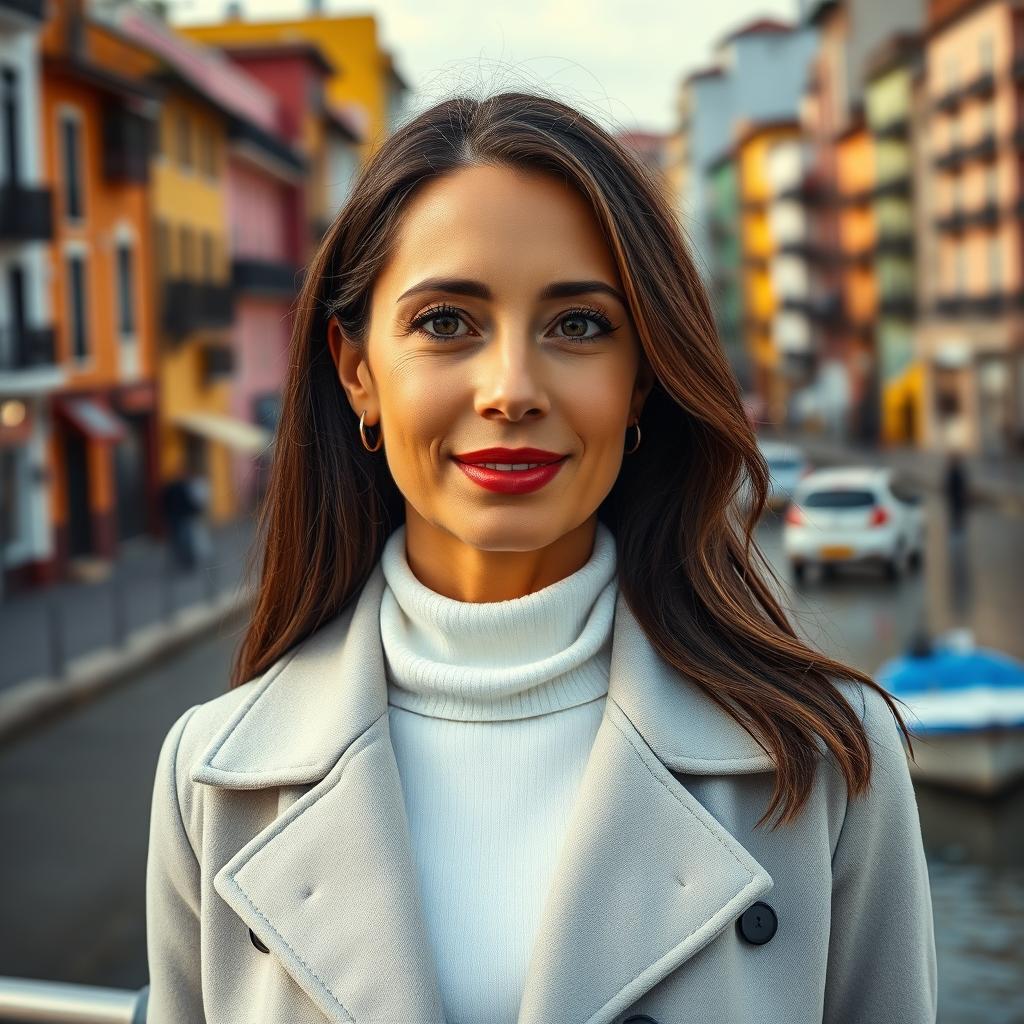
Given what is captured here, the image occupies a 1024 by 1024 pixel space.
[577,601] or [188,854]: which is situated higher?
[577,601]

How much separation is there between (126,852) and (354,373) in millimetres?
9150

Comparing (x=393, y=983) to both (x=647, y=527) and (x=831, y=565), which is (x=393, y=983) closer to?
(x=647, y=527)

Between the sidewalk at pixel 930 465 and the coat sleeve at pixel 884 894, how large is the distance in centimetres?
3132

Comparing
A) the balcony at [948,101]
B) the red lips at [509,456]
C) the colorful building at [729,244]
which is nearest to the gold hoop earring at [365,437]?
the red lips at [509,456]

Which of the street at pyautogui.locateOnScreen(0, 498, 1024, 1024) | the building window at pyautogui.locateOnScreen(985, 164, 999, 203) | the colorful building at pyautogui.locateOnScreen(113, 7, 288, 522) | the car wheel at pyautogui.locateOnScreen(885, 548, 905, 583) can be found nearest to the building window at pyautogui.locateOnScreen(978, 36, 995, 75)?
the building window at pyautogui.locateOnScreen(985, 164, 999, 203)

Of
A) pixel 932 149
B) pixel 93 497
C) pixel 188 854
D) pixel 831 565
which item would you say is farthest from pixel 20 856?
pixel 932 149

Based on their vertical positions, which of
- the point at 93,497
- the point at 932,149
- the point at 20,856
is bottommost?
the point at 20,856

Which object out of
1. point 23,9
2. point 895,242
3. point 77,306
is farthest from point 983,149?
point 23,9

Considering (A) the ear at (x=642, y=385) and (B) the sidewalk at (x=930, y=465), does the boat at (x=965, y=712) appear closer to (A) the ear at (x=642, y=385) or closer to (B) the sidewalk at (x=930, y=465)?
(A) the ear at (x=642, y=385)

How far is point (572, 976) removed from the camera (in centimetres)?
216

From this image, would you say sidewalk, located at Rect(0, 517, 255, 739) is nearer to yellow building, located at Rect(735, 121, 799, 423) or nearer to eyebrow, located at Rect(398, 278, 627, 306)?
eyebrow, located at Rect(398, 278, 627, 306)

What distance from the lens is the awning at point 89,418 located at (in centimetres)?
2656

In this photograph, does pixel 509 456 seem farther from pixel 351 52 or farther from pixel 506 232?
pixel 351 52

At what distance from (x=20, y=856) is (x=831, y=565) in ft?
52.8
